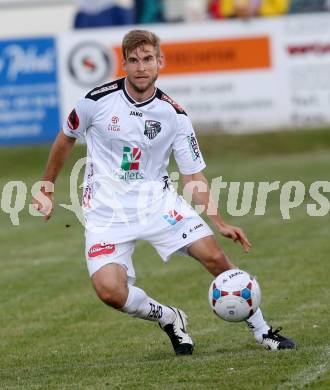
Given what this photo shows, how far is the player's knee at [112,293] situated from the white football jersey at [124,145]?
0.49 m

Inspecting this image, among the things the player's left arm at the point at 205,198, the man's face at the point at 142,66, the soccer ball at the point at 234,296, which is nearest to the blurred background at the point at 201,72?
the player's left arm at the point at 205,198

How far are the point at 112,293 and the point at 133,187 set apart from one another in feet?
2.51

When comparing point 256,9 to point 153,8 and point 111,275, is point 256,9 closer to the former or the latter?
point 153,8

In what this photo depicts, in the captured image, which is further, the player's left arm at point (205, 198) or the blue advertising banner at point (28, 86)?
the blue advertising banner at point (28, 86)

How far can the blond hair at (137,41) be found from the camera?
26.4 ft

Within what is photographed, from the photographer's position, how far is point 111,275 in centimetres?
818

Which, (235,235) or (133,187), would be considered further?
(133,187)

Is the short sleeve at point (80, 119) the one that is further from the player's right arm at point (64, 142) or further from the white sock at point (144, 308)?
the white sock at point (144, 308)

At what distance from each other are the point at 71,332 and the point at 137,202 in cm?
202

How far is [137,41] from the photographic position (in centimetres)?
805

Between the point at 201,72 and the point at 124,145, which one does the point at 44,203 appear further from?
the point at 201,72

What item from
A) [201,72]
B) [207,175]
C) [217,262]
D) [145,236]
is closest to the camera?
[217,262]

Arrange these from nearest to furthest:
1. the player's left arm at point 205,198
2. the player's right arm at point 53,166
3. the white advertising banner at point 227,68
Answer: the player's left arm at point 205,198, the player's right arm at point 53,166, the white advertising banner at point 227,68

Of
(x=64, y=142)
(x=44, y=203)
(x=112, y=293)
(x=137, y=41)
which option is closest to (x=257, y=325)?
(x=112, y=293)
